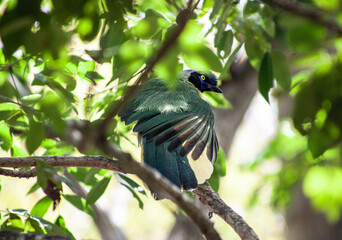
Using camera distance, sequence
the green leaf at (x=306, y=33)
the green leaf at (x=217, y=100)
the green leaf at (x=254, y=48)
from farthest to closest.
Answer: the green leaf at (x=217, y=100)
the green leaf at (x=254, y=48)
the green leaf at (x=306, y=33)

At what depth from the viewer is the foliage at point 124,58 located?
1.44m

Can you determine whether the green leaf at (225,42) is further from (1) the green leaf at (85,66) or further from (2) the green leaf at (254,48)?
(1) the green leaf at (85,66)

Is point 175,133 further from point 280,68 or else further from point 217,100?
point 217,100

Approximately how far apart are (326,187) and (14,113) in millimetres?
4977

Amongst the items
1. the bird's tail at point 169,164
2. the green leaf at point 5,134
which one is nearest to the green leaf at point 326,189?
the bird's tail at point 169,164

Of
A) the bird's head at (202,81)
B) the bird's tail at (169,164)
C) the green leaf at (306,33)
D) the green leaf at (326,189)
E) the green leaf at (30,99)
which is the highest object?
the green leaf at (306,33)

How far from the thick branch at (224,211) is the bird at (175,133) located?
78 mm

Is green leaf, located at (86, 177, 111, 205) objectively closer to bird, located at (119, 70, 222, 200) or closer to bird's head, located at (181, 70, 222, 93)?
bird, located at (119, 70, 222, 200)


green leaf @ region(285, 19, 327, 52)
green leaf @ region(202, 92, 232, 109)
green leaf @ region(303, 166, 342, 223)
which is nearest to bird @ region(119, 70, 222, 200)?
green leaf @ region(202, 92, 232, 109)

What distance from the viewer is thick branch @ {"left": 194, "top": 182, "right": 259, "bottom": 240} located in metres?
2.51

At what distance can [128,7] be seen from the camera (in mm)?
1981

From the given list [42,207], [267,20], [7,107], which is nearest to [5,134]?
[7,107]

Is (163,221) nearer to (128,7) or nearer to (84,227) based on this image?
(84,227)

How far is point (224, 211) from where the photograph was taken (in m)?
2.73
